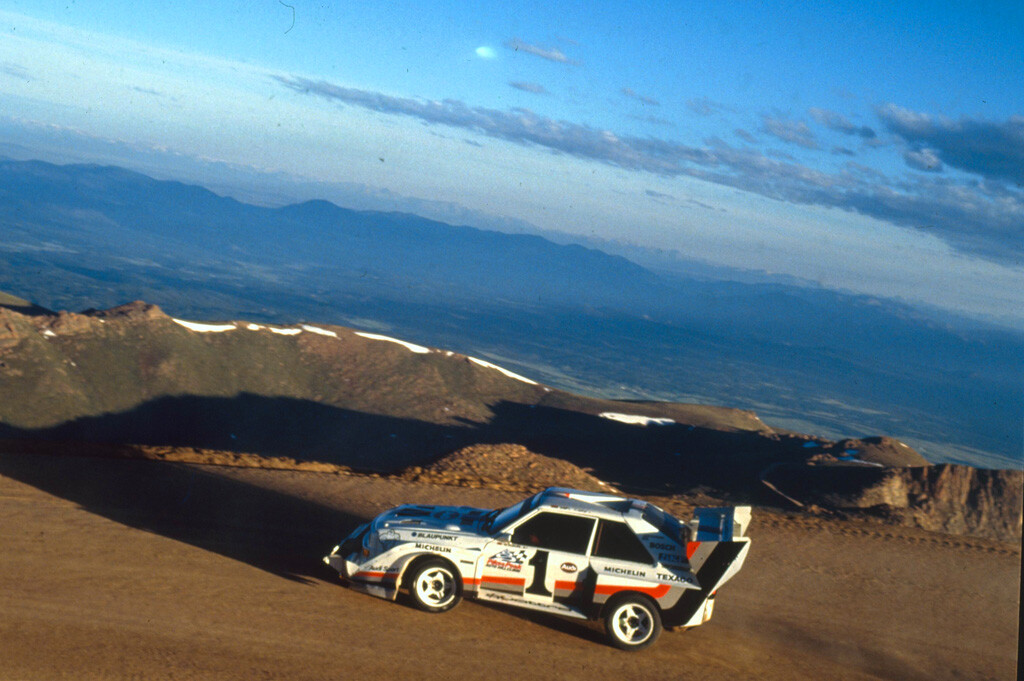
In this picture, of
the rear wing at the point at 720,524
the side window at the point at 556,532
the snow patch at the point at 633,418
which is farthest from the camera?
the snow patch at the point at 633,418

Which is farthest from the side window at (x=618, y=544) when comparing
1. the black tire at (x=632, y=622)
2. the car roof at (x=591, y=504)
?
the black tire at (x=632, y=622)

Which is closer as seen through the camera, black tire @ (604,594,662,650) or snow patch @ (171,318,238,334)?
black tire @ (604,594,662,650)

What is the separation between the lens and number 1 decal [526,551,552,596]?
850 cm

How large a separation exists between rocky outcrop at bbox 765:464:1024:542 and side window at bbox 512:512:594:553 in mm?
18529

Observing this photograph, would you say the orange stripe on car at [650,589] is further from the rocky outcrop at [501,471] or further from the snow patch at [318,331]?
the snow patch at [318,331]

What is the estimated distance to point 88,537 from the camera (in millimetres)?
9930

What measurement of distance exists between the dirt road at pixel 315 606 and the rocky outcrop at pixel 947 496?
472 inches

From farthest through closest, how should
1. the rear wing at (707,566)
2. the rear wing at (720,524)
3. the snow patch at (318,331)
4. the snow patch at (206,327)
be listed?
the snow patch at (318,331) → the snow patch at (206,327) → the rear wing at (720,524) → the rear wing at (707,566)

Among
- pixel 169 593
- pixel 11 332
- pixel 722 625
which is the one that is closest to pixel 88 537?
pixel 169 593

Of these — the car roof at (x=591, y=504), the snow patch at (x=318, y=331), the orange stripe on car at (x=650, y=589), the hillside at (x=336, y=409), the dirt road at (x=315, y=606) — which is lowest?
the hillside at (x=336, y=409)

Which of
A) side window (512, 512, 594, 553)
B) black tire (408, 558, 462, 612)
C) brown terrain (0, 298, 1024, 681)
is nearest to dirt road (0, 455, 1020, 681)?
brown terrain (0, 298, 1024, 681)

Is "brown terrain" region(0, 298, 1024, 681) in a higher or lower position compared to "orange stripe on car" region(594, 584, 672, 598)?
lower

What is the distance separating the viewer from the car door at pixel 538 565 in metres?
8.49

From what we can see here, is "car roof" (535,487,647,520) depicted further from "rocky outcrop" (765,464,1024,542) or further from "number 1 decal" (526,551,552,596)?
"rocky outcrop" (765,464,1024,542)
